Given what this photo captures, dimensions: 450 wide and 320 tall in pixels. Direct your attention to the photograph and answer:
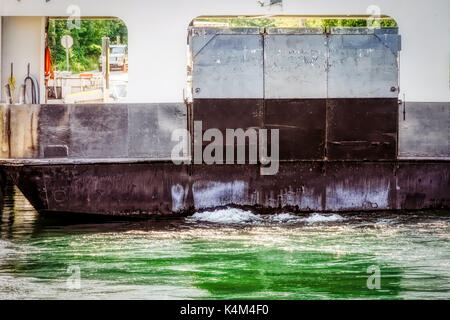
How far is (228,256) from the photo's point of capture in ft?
30.6

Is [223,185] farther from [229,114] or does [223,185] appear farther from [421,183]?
[421,183]

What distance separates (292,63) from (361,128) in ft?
4.20

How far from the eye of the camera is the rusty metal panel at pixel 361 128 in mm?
11344

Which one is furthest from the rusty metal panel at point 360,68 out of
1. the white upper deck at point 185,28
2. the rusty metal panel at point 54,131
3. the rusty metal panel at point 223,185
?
the rusty metal panel at point 54,131

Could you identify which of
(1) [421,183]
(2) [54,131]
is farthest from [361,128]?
(2) [54,131]

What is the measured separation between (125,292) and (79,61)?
15814 mm

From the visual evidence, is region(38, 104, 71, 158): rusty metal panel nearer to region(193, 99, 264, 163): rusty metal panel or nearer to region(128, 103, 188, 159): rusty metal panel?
region(128, 103, 188, 159): rusty metal panel

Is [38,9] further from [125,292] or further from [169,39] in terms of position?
[125,292]

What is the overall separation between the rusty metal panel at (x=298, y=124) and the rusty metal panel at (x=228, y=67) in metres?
0.32

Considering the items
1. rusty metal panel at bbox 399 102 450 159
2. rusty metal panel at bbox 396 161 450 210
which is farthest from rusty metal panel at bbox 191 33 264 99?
rusty metal panel at bbox 396 161 450 210

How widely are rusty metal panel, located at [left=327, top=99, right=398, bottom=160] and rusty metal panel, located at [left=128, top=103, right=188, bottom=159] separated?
202 cm

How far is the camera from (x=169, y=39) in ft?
37.6

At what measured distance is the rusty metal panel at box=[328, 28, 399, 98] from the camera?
11328 mm

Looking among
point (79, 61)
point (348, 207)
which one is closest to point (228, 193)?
point (348, 207)
